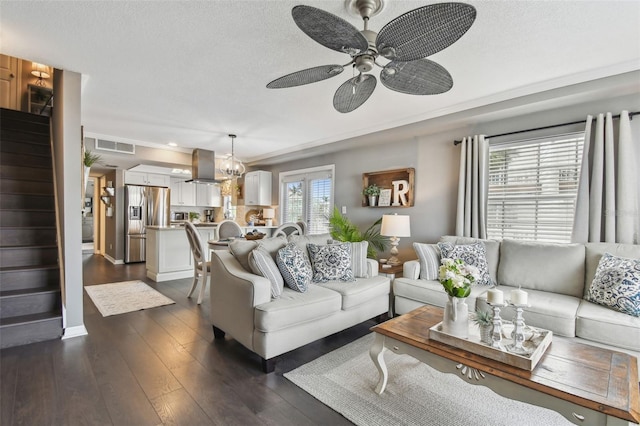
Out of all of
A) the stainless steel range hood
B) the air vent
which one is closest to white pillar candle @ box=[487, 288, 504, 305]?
the stainless steel range hood

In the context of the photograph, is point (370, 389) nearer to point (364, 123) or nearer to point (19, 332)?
point (19, 332)

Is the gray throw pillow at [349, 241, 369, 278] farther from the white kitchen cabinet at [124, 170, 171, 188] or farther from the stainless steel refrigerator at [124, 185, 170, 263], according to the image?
the white kitchen cabinet at [124, 170, 171, 188]

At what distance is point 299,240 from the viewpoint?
340 centimetres

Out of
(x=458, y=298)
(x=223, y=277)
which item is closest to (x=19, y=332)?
(x=223, y=277)

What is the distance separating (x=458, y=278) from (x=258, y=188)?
592 cm

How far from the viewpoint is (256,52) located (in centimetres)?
254

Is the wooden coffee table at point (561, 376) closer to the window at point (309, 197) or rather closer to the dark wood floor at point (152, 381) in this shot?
the dark wood floor at point (152, 381)

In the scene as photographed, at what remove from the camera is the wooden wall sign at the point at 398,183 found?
454cm

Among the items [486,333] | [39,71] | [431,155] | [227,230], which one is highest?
[39,71]

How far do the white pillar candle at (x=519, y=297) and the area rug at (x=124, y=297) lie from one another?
12.8 ft

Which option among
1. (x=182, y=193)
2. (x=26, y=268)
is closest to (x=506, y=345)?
(x=26, y=268)

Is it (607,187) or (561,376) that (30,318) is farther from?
(607,187)

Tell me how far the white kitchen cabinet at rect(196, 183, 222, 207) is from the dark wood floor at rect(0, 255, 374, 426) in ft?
17.4

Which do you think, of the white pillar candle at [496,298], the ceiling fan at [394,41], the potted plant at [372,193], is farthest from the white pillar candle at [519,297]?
the potted plant at [372,193]
